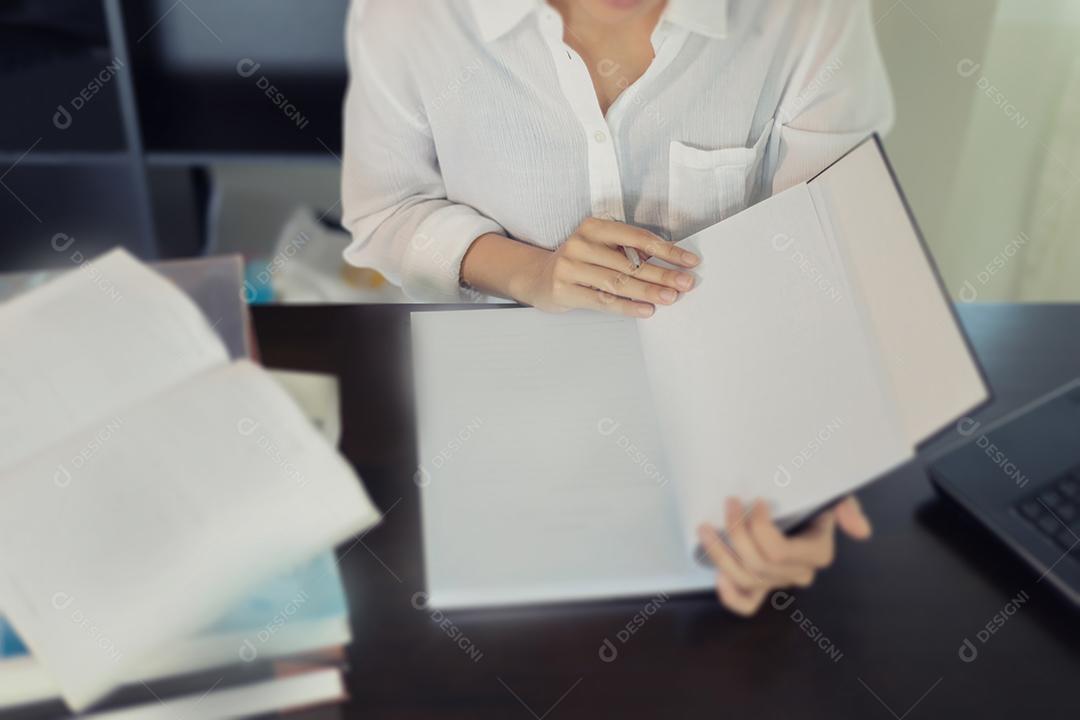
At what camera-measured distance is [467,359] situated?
733mm

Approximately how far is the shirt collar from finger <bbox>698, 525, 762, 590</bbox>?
1.80 feet

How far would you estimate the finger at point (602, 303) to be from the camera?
0.74 metres

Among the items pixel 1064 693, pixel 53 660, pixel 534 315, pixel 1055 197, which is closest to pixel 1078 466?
pixel 1064 693

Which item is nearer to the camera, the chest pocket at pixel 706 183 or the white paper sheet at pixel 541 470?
the white paper sheet at pixel 541 470

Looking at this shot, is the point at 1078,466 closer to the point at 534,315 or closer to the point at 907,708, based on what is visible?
the point at 907,708

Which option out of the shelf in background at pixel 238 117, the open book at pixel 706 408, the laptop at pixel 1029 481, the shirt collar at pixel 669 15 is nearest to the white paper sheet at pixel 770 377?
the open book at pixel 706 408

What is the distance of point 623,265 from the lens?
30.7 inches

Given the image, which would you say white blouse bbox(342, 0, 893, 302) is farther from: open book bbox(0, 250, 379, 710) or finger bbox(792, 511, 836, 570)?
finger bbox(792, 511, 836, 570)

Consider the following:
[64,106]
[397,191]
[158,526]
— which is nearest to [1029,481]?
[158,526]

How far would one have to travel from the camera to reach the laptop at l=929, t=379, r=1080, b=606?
63 cm

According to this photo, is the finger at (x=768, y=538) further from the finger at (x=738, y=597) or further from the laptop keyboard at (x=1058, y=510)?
the laptop keyboard at (x=1058, y=510)

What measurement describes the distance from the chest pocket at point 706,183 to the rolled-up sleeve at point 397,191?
0.64ft

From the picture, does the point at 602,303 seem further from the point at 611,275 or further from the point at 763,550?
the point at 763,550

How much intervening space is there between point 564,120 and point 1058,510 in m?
0.57
